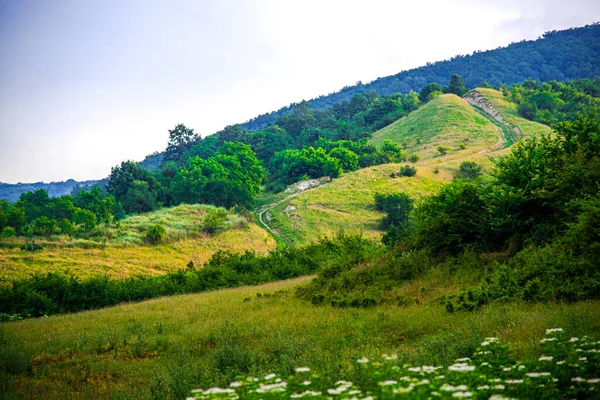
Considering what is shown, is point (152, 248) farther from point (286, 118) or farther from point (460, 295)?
point (286, 118)

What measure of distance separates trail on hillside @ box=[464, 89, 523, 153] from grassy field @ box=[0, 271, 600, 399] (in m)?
91.0

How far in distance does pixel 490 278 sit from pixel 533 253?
1455 millimetres

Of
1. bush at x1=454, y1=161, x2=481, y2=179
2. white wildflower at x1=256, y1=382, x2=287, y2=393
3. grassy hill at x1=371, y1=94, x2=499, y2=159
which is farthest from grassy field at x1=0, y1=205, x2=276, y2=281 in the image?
grassy hill at x1=371, y1=94, x2=499, y2=159

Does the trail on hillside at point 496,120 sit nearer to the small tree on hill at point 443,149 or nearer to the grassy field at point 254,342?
the small tree on hill at point 443,149

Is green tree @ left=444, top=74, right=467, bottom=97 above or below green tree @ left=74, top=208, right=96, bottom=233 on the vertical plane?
above

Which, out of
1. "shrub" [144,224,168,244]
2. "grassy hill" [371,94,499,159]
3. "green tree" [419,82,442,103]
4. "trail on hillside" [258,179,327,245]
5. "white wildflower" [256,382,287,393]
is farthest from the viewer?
"green tree" [419,82,442,103]

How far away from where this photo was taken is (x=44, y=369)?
1016cm

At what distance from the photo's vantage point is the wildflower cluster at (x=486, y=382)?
487 cm

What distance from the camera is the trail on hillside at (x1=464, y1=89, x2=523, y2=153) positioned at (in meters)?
99.5

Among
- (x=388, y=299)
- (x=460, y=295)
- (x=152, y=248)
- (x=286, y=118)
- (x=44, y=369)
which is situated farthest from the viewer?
(x=286, y=118)

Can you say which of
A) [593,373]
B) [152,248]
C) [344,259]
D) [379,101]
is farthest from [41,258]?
[379,101]

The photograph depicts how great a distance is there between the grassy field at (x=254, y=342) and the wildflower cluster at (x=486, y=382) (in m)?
0.64

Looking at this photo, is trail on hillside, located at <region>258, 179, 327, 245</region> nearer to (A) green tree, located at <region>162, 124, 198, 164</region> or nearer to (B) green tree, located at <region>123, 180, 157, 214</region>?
(B) green tree, located at <region>123, 180, 157, 214</region>

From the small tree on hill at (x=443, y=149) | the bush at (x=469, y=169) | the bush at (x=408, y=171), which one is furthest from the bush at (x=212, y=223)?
the small tree on hill at (x=443, y=149)
